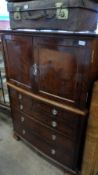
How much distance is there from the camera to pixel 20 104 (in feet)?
5.73

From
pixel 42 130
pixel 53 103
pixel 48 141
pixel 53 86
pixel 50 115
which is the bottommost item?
pixel 48 141

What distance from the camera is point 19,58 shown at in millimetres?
1506

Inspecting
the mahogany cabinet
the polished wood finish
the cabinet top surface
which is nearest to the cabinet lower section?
the mahogany cabinet

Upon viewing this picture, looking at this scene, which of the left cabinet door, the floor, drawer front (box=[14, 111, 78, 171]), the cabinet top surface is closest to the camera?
the cabinet top surface

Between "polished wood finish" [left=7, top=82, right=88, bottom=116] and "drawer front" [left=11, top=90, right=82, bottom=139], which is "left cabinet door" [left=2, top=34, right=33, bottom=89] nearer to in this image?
"polished wood finish" [left=7, top=82, right=88, bottom=116]

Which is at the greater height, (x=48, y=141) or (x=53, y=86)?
(x=53, y=86)

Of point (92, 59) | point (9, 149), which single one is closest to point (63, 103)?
point (92, 59)

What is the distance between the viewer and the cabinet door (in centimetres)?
109

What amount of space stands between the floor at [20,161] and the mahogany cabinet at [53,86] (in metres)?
0.12

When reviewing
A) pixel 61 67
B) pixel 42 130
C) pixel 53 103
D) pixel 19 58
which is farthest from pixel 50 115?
pixel 19 58

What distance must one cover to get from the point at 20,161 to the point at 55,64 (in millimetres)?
1196

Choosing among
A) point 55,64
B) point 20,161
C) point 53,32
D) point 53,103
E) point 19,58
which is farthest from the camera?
point 20,161

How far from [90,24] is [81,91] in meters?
0.51

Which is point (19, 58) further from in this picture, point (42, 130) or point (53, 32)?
point (42, 130)
